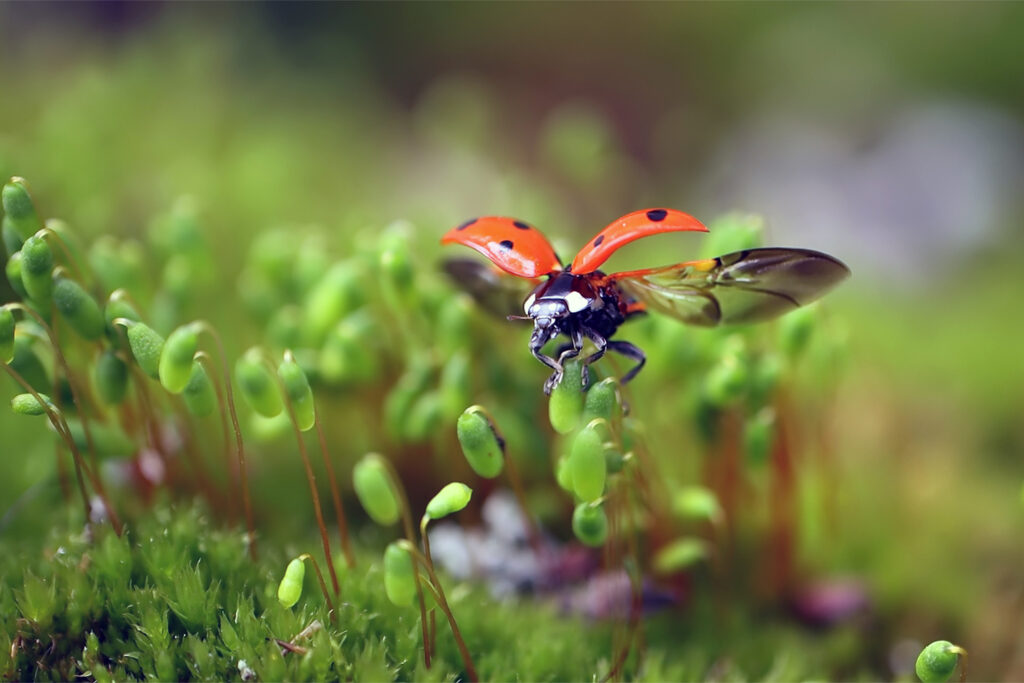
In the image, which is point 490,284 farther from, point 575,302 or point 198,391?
point 198,391

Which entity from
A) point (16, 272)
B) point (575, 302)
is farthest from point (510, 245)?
point (16, 272)

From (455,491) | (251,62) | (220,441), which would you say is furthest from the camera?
(251,62)

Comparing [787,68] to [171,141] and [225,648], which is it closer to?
[171,141]

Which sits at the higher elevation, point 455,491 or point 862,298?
point 862,298

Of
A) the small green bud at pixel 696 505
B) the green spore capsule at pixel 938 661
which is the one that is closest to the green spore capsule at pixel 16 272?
the small green bud at pixel 696 505

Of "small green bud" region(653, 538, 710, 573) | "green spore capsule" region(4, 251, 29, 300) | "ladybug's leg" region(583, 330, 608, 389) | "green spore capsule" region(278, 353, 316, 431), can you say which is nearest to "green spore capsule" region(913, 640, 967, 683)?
"small green bud" region(653, 538, 710, 573)

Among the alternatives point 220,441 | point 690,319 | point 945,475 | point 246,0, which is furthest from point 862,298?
point 246,0
